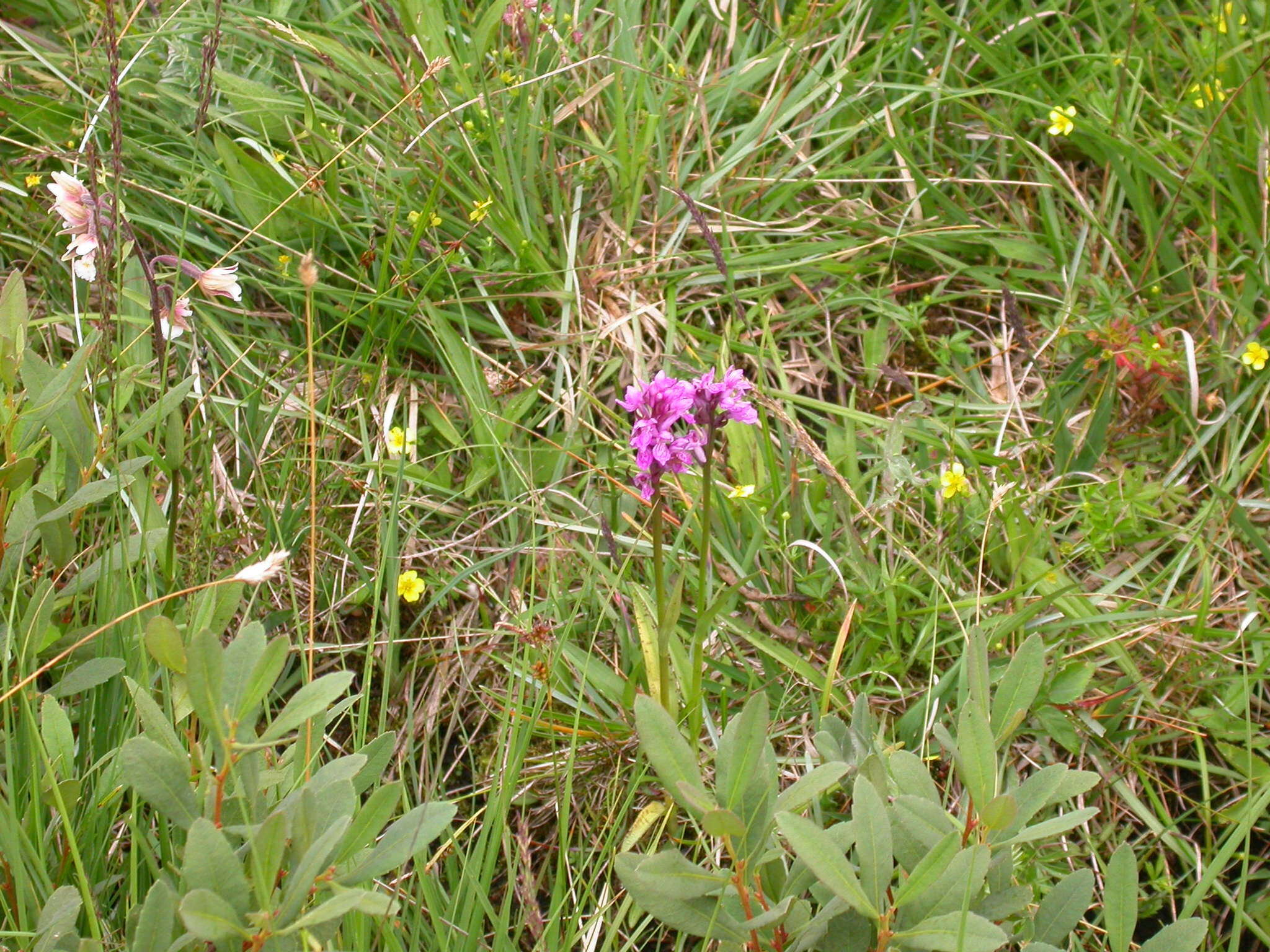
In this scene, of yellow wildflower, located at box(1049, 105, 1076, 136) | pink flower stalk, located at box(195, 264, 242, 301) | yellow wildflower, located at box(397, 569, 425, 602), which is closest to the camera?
pink flower stalk, located at box(195, 264, 242, 301)

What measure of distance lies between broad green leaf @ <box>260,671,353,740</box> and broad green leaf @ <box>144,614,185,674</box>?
0.11 meters

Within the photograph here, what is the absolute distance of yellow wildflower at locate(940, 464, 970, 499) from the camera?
2193 mm

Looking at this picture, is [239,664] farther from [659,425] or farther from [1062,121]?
[1062,121]

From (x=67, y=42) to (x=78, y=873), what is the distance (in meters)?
2.25

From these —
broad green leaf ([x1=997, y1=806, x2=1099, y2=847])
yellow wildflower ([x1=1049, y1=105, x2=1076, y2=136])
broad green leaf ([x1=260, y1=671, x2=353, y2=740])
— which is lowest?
broad green leaf ([x1=997, y1=806, x2=1099, y2=847])

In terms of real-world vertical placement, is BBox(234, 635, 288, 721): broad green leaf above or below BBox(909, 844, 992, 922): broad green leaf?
above

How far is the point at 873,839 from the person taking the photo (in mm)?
1249

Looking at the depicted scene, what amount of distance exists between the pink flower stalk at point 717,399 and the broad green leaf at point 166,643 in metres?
0.82

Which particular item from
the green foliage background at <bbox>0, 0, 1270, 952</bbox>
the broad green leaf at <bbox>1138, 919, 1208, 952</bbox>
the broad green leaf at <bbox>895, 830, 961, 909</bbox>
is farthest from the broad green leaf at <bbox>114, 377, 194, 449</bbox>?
the broad green leaf at <bbox>1138, 919, 1208, 952</bbox>

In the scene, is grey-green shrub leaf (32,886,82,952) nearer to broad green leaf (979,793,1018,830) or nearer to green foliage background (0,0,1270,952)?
green foliage background (0,0,1270,952)

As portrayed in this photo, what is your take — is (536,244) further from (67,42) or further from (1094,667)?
(1094,667)

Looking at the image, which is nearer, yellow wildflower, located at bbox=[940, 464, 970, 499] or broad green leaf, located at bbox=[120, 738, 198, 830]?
broad green leaf, located at bbox=[120, 738, 198, 830]

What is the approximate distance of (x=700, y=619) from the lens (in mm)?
1840

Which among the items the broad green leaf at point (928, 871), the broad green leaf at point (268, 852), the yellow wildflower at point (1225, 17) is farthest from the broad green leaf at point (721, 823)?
the yellow wildflower at point (1225, 17)
